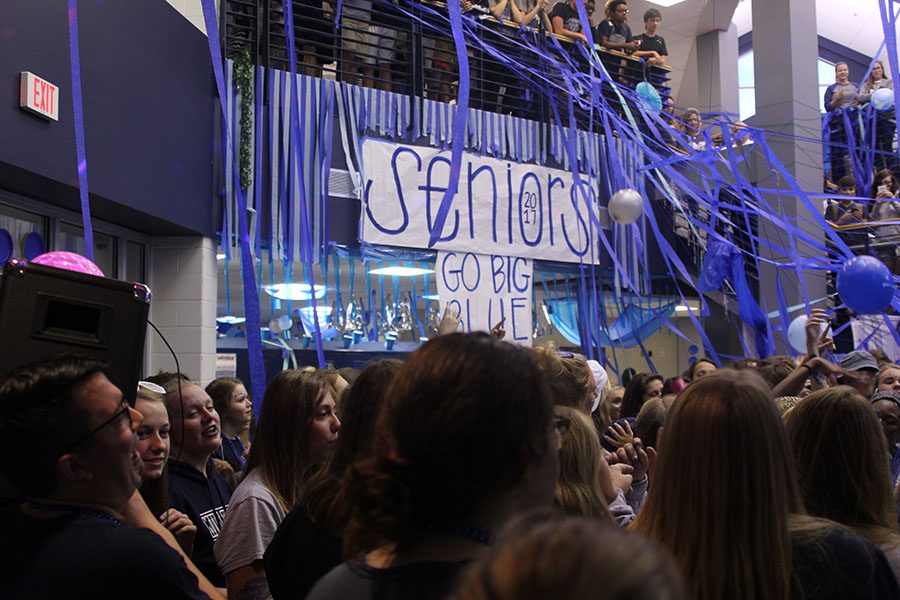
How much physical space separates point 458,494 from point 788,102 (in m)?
9.86

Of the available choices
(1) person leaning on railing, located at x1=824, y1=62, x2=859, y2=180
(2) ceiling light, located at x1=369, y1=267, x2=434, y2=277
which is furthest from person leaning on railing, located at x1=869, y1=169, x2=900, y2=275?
(2) ceiling light, located at x1=369, y1=267, x2=434, y2=277

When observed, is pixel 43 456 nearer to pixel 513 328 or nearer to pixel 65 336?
pixel 65 336

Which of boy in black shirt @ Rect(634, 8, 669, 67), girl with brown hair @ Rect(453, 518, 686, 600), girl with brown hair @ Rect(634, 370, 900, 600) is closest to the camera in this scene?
girl with brown hair @ Rect(453, 518, 686, 600)

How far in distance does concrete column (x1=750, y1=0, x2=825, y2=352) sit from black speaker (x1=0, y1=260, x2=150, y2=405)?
8.46 m

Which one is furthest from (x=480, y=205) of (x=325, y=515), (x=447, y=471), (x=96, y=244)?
(x=447, y=471)

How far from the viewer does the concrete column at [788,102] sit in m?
9.66

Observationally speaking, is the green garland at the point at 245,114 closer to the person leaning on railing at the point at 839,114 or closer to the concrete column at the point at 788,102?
the concrete column at the point at 788,102

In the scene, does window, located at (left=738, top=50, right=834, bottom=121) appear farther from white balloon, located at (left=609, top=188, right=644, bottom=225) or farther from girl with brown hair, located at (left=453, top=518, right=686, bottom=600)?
girl with brown hair, located at (left=453, top=518, right=686, bottom=600)

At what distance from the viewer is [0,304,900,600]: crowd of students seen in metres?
1.12

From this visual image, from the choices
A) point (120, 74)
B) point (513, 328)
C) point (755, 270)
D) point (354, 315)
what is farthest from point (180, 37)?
point (755, 270)

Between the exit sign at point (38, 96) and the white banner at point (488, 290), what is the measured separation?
133 inches

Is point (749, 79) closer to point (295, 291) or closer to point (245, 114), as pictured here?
point (295, 291)

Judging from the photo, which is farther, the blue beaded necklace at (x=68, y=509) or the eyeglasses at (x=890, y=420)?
the eyeglasses at (x=890, y=420)

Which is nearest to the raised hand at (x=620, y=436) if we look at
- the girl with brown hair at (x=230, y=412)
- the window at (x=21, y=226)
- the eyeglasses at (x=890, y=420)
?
the eyeglasses at (x=890, y=420)
